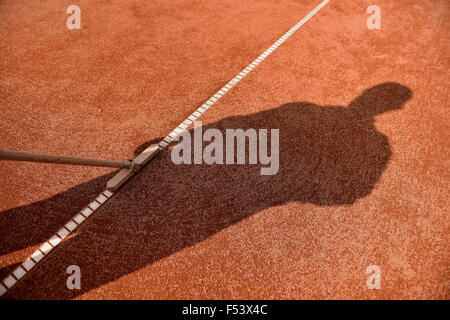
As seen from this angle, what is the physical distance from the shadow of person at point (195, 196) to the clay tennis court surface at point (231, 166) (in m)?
0.01

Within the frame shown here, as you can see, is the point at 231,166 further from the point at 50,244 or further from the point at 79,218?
the point at 50,244

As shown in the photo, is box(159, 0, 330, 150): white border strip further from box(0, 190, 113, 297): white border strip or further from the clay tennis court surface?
box(0, 190, 113, 297): white border strip

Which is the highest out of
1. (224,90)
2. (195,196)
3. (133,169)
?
(224,90)

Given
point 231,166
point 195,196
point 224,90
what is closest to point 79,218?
point 195,196

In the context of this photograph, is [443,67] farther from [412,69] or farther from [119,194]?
[119,194]

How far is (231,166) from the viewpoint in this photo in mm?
2836

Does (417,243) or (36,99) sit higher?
(36,99)

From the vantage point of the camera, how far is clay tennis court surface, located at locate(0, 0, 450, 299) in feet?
7.27

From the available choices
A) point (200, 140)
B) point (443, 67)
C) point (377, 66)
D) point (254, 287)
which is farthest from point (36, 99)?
point (443, 67)

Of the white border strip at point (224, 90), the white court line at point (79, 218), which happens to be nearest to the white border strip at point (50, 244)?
the white court line at point (79, 218)

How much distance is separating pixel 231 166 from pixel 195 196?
1.52ft

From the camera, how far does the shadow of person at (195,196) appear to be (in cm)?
224

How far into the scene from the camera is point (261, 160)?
289 cm
